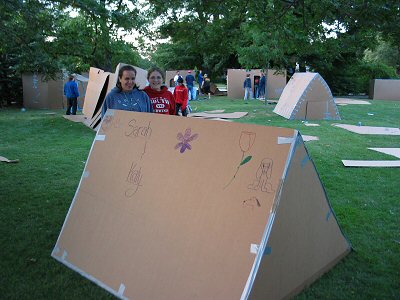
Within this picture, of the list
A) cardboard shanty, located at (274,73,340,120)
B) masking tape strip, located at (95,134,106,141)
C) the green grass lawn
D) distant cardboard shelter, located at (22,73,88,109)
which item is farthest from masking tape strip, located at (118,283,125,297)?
distant cardboard shelter, located at (22,73,88,109)

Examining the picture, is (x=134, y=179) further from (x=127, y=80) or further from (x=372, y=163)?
(x=372, y=163)

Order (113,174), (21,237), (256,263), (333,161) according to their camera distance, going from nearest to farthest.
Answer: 1. (256,263)
2. (113,174)
3. (21,237)
4. (333,161)

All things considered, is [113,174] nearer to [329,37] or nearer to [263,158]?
[263,158]

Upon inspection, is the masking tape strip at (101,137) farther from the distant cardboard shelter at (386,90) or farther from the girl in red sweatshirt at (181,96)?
the distant cardboard shelter at (386,90)

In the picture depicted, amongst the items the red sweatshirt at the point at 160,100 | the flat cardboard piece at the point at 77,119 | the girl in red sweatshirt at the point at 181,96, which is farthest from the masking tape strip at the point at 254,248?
the flat cardboard piece at the point at 77,119

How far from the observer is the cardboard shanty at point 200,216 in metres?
2.63

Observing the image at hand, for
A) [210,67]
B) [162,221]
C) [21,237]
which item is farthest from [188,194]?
[210,67]

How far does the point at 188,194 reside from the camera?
302 cm

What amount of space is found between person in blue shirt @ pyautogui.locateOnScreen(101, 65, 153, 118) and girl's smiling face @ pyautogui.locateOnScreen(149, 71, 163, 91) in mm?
495

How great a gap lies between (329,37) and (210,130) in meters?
3.07

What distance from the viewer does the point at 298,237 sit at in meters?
3.00

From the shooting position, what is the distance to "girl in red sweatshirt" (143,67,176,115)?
5160mm

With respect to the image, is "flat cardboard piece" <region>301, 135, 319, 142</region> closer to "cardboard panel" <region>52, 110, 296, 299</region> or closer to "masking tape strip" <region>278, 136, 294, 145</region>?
"cardboard panel" <region>52, 110, 296, 299</region>

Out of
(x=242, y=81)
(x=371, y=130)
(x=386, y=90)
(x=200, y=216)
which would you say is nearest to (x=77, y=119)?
(x=371, y=130)
